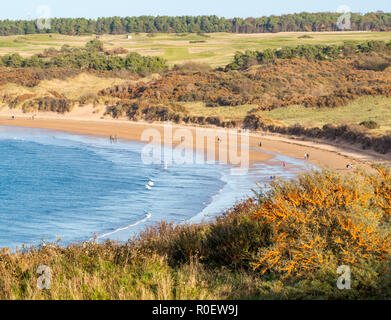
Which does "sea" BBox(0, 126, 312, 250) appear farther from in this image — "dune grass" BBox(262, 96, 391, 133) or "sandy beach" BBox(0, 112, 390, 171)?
"dune grass" BBox(262, 96, 391, 133)

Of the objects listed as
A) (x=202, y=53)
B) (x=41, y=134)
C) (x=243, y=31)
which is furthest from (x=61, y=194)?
(x=243, y=31)

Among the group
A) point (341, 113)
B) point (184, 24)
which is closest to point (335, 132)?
point (341, 113)

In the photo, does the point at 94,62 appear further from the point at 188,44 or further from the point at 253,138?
the point at 253,138

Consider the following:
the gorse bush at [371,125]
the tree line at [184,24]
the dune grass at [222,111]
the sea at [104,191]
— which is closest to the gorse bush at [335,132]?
the gorse bush at [371,125]

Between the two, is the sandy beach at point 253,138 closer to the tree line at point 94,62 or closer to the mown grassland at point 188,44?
the tree line at point 94,62

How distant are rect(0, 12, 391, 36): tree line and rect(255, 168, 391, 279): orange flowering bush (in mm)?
133082

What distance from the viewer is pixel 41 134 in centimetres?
4316

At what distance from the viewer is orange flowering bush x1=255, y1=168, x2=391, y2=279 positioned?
7336 millimetres

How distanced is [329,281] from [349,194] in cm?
155

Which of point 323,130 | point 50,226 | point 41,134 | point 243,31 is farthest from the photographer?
point 243,31

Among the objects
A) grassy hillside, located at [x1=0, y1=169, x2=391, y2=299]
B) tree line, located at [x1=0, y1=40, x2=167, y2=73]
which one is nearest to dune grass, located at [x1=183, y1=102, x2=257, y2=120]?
tree line, located at [x1=0, y1=40, x2=167, y2=73]

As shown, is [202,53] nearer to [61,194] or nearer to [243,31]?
[243,31]

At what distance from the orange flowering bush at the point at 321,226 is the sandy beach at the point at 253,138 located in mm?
6697

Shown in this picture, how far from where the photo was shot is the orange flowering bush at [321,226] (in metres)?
7.34
